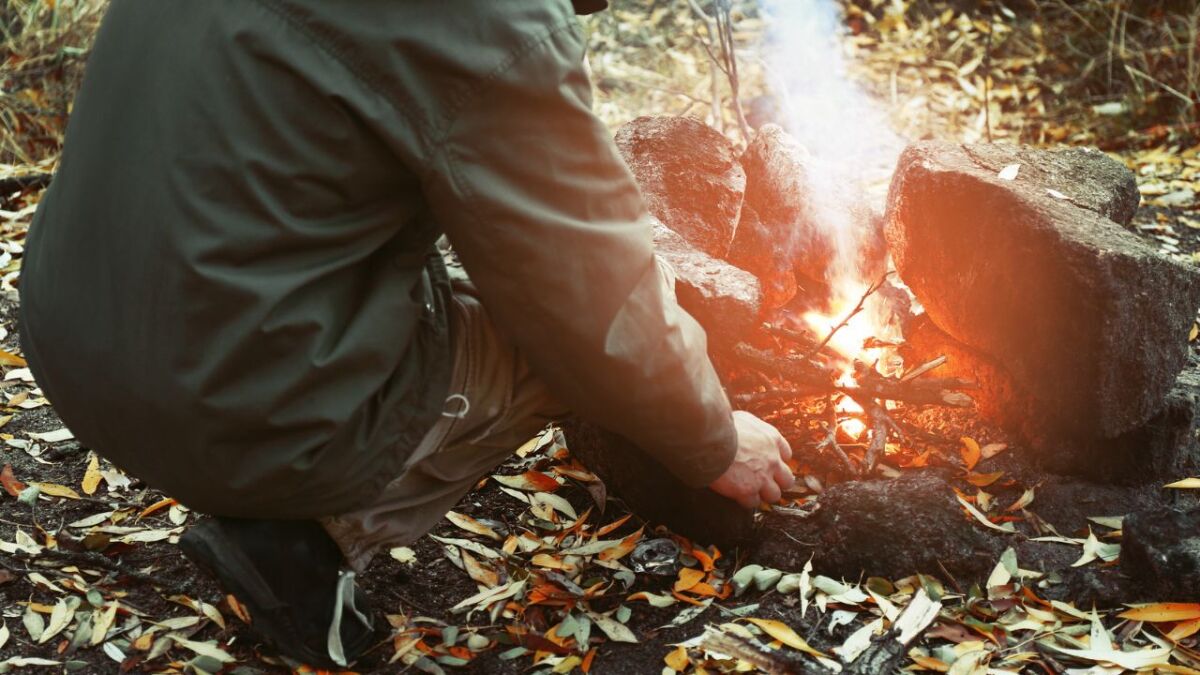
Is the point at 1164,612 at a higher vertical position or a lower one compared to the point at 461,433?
lower

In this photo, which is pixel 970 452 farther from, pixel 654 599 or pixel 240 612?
pixel 240 612

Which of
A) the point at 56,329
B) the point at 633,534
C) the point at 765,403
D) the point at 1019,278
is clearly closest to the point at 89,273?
the point at 56,329

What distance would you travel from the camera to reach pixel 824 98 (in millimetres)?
6766

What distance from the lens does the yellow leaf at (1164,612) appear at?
230cm

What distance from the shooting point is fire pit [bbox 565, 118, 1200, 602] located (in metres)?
2.52

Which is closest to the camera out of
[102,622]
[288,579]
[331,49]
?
[331,49]

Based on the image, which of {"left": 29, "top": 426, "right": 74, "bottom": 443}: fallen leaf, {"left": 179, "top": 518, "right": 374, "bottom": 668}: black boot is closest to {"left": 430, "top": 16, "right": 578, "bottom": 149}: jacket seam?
{"left": 179, "top": 518, "right": 374, "bottom": 668}: black boot

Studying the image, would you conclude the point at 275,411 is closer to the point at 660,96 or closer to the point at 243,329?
the point at 243,329

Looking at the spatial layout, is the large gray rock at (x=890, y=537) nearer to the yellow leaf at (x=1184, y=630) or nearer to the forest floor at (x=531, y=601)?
the forest floor at (x=531, y=601)

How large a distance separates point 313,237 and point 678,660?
1155mm

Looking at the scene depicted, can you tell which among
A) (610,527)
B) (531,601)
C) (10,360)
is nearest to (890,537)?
(610,527)

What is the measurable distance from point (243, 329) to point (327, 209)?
9.6 inches

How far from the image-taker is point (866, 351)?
10.6 ft

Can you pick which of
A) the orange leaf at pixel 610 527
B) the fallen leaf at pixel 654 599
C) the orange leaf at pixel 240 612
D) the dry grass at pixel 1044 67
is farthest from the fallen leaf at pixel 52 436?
the dry grass at pixel 1044 67
